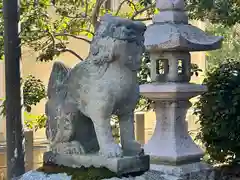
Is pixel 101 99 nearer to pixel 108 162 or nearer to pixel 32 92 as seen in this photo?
pixel 108 162

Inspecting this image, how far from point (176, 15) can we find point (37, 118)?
268cm

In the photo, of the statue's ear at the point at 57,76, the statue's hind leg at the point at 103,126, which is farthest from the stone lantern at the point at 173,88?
the statue's hind leg at the point at 103,126

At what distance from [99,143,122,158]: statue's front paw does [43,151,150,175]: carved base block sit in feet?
0.10

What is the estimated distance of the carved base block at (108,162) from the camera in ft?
11.5

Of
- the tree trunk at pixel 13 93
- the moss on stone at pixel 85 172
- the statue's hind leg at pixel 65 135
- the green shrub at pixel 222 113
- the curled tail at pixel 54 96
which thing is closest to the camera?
the moss on stone at pixel 85 172

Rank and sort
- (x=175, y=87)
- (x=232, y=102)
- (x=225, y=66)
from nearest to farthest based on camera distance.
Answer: (x=175, y=87), (x=232, y=102), (x=225, y=66)

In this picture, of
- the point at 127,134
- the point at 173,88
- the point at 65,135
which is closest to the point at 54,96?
the point at 65,135

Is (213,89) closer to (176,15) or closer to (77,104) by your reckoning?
(176,15)

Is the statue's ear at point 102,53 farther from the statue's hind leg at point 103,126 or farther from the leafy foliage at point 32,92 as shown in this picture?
the leafy foliage at point 32,92

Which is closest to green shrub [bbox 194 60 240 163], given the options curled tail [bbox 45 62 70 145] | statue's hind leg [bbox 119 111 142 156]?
statue's hind leg [bbox 119 111 142 156]

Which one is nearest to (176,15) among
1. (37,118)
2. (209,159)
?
(37,118)

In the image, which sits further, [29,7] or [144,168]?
[29,7]

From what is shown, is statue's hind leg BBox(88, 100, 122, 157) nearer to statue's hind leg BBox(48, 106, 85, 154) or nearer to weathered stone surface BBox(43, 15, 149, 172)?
weathered stone surface BBox(43, 15, 149, 172)

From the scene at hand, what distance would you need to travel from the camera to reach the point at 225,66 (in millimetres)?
8477
